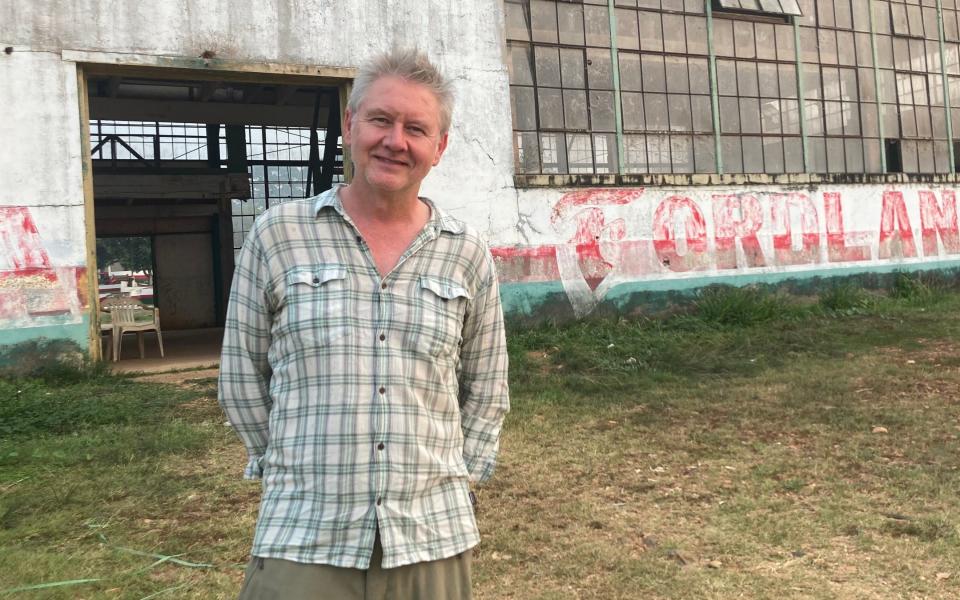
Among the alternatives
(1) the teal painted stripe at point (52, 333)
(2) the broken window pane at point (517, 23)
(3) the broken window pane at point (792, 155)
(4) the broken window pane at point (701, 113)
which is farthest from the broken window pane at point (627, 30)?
(1) the teal painted stripe at point (52, 333)

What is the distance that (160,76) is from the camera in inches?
322

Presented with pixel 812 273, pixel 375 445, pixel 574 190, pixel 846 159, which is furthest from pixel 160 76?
pixel 846 159

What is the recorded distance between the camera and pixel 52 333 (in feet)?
24.2

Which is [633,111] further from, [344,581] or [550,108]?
[344,581]

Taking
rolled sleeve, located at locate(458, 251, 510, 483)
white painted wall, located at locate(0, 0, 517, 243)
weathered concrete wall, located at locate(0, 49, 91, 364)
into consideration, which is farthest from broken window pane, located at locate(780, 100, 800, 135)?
rolled sleeve, located at locate(458, 251, 510, 483)

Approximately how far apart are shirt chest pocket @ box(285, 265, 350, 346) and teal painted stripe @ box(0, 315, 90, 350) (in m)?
7.08

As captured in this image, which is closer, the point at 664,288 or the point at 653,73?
the point at 664,288

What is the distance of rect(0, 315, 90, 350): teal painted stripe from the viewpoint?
724 centimetres

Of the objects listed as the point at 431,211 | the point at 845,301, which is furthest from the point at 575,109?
the point at 431,211

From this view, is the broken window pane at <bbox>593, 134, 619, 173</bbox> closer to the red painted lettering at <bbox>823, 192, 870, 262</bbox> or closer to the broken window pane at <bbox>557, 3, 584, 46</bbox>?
the broken window pane at <bbox>557, 3, 584, 46</bbox>

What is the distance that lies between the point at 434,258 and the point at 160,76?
25.7ft

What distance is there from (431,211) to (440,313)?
0.87ft

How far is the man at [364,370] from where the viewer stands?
4.55ft

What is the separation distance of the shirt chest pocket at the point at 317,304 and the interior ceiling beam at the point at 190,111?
A: 522 inches
